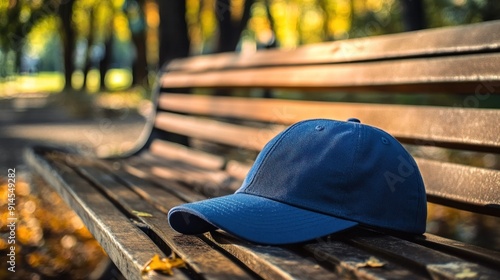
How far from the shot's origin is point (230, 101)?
4.64m

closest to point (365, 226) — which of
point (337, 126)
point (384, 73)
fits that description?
point (337, 126)

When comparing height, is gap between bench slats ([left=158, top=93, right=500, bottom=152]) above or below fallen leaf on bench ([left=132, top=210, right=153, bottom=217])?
above

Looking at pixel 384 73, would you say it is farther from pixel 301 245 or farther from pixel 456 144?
pixel 301 245

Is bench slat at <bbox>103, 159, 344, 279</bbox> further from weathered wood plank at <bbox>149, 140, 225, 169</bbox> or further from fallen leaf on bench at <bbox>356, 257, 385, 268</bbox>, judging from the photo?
weathered wood plank at <bbox>149, 140, 225, 169</bbox>

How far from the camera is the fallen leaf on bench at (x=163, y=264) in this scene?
5.46 feet

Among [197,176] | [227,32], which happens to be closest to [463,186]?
[197,176]

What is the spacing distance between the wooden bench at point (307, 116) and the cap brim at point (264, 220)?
3cm

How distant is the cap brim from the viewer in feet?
6.08

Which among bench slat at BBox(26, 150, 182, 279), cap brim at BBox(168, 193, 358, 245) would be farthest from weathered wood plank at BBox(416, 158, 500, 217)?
bench slat at BBox(26, 150, 182, 279)

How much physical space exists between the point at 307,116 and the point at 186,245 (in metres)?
1.75

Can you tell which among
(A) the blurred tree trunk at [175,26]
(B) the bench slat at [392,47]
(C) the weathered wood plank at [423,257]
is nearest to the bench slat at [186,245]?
(C) the weathered wood plank at [423,257]

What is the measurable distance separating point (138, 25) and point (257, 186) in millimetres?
27698

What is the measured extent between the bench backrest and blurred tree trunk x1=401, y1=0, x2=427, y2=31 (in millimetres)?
3205

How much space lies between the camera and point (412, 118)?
2.81 meters
